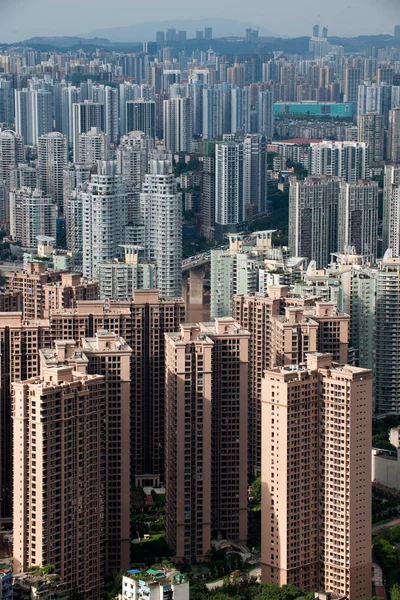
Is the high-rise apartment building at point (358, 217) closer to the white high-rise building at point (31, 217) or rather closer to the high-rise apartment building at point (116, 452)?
the white high-rise building at point (31, 217)

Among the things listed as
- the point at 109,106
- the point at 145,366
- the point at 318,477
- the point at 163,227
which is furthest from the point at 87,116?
the point at 318,477

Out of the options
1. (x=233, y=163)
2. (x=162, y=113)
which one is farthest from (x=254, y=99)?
(x=233, y=163)

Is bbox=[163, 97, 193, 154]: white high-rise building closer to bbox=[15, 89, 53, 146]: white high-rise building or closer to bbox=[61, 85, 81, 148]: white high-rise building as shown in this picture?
bbox=[61, 85, 81, 148]: white high-rise building

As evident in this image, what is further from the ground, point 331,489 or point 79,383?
point 79,383

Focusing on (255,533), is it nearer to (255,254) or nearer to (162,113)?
(255,254)

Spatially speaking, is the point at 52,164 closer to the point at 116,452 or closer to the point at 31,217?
the point at 31,217

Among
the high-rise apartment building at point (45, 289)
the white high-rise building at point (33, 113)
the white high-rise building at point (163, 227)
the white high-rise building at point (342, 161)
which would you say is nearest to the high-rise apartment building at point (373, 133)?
the white high-rise building at point (342, 161)
